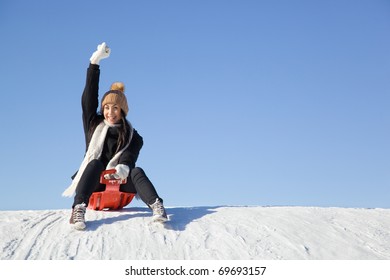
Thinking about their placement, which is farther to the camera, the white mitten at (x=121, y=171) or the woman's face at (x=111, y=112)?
the woman's face at (x=111, y=112)

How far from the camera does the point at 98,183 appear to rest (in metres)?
3.48

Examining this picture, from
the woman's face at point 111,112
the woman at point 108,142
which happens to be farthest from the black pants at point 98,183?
the woman's face at point 111,112

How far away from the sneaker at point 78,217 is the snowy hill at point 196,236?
0.05 metres

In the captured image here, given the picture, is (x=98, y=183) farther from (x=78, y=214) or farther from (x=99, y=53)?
(x=99, y=53)

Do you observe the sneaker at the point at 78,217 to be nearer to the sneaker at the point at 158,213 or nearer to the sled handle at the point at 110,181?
the sled handle at the point at 110,181

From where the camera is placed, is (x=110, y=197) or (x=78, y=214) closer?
(x=78, y=214)

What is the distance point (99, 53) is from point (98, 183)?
1001 millimetres

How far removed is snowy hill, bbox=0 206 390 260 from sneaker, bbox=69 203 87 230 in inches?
1.8

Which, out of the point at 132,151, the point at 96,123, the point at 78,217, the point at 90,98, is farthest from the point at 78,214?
the point at 90,98

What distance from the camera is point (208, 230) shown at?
335 cm

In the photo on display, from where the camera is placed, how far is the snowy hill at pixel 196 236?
9.85ft
